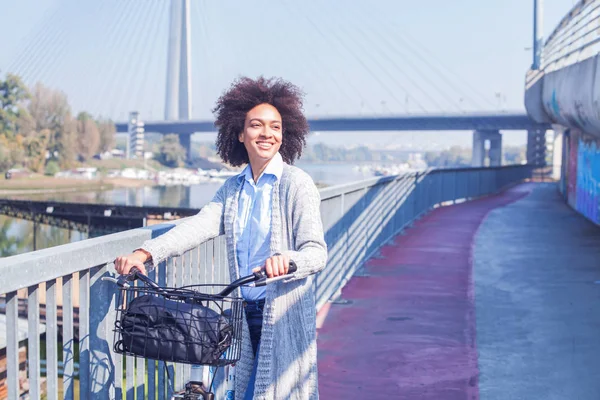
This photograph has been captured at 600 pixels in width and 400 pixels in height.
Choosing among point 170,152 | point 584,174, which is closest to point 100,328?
point 584,174

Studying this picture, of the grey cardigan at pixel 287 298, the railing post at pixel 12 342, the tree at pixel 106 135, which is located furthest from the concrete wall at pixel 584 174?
the tree at pixel 106 135

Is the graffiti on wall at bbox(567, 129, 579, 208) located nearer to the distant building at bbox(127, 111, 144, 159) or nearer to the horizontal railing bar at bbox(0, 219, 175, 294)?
the horizontal railing bar at bbox(0, 219, 175, 294)

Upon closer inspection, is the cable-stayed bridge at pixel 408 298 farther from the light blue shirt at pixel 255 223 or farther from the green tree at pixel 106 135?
the green tree at pixel 106 135

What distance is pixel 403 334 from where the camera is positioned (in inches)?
289

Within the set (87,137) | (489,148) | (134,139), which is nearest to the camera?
(489,148)

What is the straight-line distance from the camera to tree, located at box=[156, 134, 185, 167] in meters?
115

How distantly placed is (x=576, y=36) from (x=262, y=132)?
41.0 ft

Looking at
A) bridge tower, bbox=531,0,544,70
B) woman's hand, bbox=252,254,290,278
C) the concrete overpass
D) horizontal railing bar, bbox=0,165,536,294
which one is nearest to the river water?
the concrete overpass

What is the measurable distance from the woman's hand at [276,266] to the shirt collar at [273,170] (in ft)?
1.70

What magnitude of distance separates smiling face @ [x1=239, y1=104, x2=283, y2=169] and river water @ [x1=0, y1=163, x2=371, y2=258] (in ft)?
219

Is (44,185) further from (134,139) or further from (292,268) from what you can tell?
(292,268)

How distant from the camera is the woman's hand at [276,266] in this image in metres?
2.89

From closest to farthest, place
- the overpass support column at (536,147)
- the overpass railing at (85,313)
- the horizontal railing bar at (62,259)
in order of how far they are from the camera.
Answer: the horizontal railing bar at (62,259)
the overpass railing at (85,313)
the overpass support column at (536,147)

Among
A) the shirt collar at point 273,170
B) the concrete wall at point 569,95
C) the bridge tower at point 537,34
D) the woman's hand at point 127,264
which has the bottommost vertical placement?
the woman's hand at point 127,264
